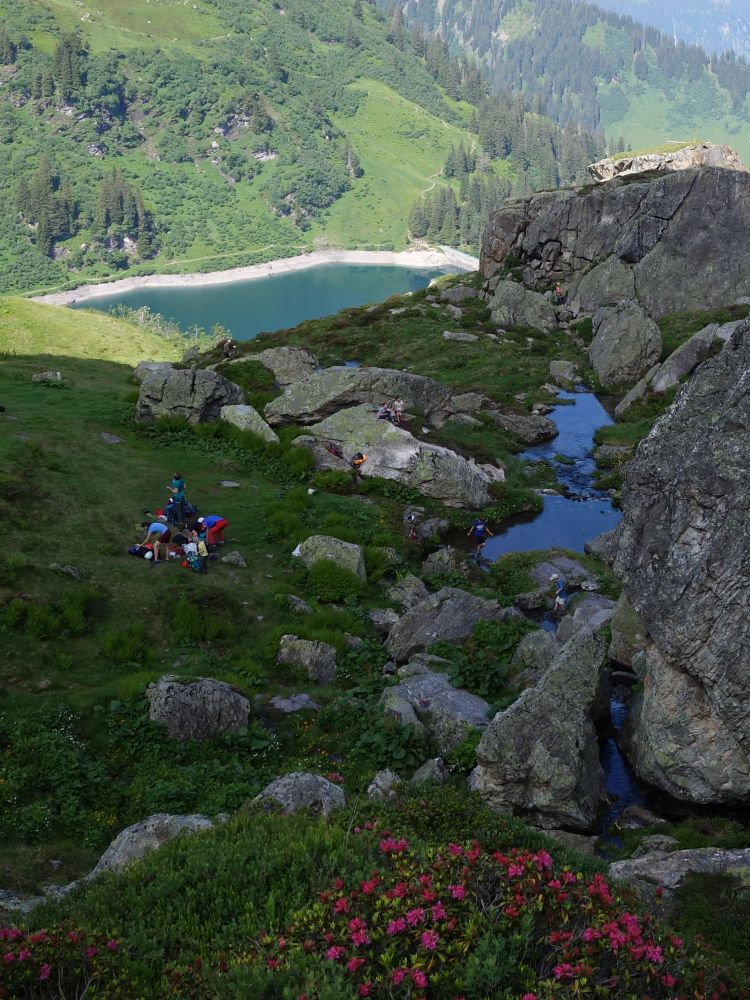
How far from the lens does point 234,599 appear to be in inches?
1109

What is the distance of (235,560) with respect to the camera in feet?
102

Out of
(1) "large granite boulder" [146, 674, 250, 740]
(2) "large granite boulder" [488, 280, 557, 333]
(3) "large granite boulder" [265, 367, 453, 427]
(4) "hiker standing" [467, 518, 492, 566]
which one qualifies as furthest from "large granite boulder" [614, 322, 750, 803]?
(2) "large granite boulder" [488, 280, 557, 333]

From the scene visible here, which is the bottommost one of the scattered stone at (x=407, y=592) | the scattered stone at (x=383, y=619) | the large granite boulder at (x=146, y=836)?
the scattered stone at (x=407, y=592)

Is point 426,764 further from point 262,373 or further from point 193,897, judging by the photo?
point 262,373

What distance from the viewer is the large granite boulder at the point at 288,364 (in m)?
63.5

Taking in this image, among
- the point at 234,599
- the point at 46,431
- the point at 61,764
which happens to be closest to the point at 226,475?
the point at 46,431

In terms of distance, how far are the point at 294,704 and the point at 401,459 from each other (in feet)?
73.4

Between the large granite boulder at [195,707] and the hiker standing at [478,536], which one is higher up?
the large granite boulder at [195,707]

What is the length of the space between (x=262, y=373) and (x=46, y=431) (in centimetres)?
2638

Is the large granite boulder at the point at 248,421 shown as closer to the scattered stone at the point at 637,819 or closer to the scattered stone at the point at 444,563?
the scattered stone at the point at 444,563

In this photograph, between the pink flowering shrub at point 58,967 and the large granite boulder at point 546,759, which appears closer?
the pink flowering shrub at point 58,967

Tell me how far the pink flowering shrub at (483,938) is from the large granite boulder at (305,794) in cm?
489

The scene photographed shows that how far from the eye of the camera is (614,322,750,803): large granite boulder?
17234mm

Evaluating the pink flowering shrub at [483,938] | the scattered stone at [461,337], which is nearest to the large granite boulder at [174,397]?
the pink flowering shrub at [483,938]
